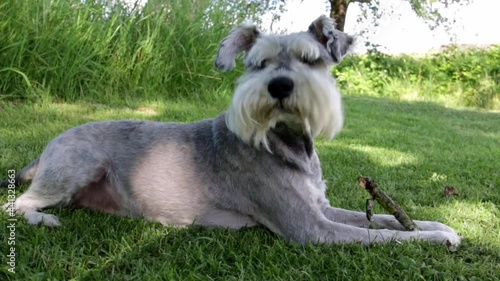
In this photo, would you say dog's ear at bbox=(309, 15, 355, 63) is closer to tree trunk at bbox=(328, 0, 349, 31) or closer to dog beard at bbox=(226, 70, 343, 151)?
dog beard at bbox=(226, 70, 343, 151)

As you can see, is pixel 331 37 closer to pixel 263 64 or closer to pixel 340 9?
pixel 263 64

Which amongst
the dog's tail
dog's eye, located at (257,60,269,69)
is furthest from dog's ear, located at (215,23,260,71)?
the dog's tail

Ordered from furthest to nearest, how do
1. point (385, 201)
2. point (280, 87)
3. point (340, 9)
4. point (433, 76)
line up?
point (340, 9), point (433, 76), point (385, 201), point (280, 87)

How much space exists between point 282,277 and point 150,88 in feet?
19.5

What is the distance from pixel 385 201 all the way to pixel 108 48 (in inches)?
231

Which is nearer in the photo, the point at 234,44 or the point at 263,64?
the point at 263,64

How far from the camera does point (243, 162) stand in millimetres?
2969

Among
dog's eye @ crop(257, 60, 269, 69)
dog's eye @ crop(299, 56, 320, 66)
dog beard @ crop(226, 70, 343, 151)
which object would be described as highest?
dog's eye @ crop(299, 56, 320, 66)

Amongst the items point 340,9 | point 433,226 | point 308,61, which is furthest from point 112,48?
point 340,9

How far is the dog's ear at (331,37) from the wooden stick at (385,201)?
801mm

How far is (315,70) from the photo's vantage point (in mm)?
2881

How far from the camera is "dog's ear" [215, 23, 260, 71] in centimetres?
309

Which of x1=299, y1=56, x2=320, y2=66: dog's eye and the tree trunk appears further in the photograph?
the tree trunk

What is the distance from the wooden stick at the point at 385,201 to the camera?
274 centimetres
